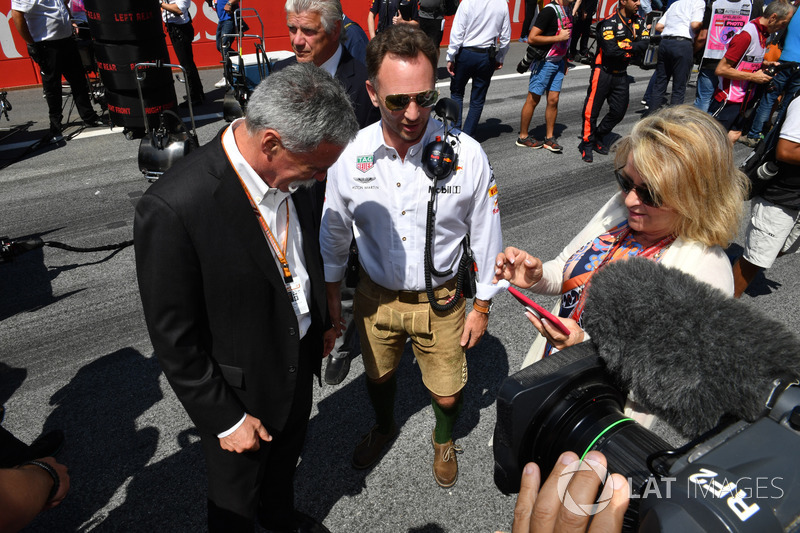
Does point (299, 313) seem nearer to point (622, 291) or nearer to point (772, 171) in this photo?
point (622, 291)

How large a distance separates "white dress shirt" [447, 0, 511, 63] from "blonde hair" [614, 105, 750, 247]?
17.8 feet

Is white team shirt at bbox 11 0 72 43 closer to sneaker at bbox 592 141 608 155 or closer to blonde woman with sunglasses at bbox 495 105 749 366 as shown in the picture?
sneaker at bbox 592 141 608 155

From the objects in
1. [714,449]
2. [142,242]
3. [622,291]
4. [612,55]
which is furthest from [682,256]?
[612,55]

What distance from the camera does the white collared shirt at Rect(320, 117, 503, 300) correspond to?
236cm

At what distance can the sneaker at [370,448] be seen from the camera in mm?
2939

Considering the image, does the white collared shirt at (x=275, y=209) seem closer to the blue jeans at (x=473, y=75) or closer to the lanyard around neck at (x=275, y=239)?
the lanyard around neck at (x=275, y=239)

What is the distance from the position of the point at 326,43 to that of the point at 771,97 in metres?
6.68

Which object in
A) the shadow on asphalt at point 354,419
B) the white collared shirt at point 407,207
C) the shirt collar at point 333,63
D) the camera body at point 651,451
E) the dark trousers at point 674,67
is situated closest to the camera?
the camera body at point 651,451

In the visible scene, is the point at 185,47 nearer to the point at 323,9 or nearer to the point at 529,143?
the point at 529,143

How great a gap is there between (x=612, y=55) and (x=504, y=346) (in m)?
4.80

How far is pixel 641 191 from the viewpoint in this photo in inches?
75.2

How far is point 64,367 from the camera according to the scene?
3.55 metres

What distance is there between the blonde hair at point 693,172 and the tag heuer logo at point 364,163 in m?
1.09

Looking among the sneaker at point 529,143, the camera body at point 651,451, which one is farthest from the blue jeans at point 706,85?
the camera body at point 651,451
